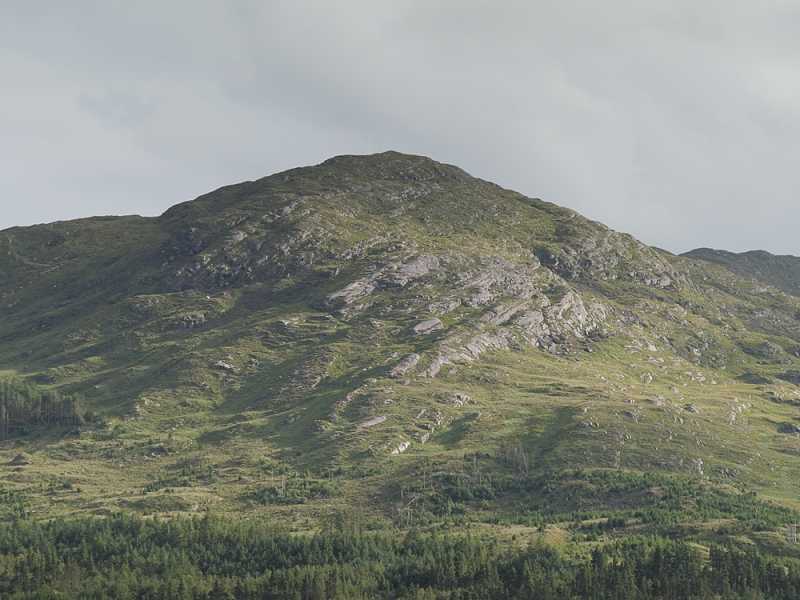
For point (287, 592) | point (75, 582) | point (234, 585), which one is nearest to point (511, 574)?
point (287, 592)

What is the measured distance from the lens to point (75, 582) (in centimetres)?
19850

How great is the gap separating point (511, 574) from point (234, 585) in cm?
6266

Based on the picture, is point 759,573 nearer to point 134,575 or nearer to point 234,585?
point 234,585

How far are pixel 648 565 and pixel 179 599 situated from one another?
342 ft

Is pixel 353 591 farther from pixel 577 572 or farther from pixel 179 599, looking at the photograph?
pixel 577 572

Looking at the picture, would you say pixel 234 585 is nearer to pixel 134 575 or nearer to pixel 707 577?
pixel 134 575

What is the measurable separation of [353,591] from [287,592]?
48.8ft

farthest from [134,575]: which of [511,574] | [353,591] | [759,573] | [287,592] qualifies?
[759,573]

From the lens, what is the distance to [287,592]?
192625mm

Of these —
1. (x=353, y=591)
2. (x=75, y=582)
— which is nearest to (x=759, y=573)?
(x=353, y=591)

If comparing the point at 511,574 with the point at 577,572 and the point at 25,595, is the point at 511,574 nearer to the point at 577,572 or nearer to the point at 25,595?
the point at 577,572

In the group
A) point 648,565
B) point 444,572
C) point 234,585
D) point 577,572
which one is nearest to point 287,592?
point 234,585

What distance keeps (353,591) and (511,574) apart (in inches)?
1445

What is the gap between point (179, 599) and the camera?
188875 millimetres
